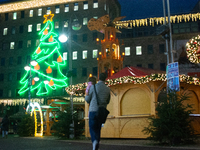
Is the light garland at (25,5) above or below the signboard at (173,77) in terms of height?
above

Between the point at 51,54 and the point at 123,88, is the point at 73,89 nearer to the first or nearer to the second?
the point at 123,88

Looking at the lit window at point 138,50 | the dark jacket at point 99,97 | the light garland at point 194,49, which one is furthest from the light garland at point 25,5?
the dark jacket at point 99,97

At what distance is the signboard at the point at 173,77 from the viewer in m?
12.9

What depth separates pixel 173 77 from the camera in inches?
517

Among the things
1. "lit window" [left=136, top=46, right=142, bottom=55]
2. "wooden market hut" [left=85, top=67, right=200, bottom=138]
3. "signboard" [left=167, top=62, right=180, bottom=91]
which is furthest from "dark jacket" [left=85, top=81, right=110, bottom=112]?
"lit window" [left=136, top=46, right=142, bottom=55]

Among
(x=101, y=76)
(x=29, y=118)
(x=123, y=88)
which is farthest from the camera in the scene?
(x=29, y=118)

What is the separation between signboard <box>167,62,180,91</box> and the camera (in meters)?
12.9

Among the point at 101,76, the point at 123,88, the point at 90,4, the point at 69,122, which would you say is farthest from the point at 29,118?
the point at 90,4

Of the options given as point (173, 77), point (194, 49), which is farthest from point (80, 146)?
point (194, 49)

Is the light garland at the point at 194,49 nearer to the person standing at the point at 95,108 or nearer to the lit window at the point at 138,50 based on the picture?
the person standing at the point at 95,108

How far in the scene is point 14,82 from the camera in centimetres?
5978

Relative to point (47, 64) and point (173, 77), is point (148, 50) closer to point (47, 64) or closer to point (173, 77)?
point (47, 64)

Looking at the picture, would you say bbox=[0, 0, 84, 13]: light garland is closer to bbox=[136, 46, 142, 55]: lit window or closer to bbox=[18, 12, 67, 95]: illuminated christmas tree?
bbox=[18, 12, 67, 95]: illuminated christmas tree

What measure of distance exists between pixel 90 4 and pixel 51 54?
488 inches
